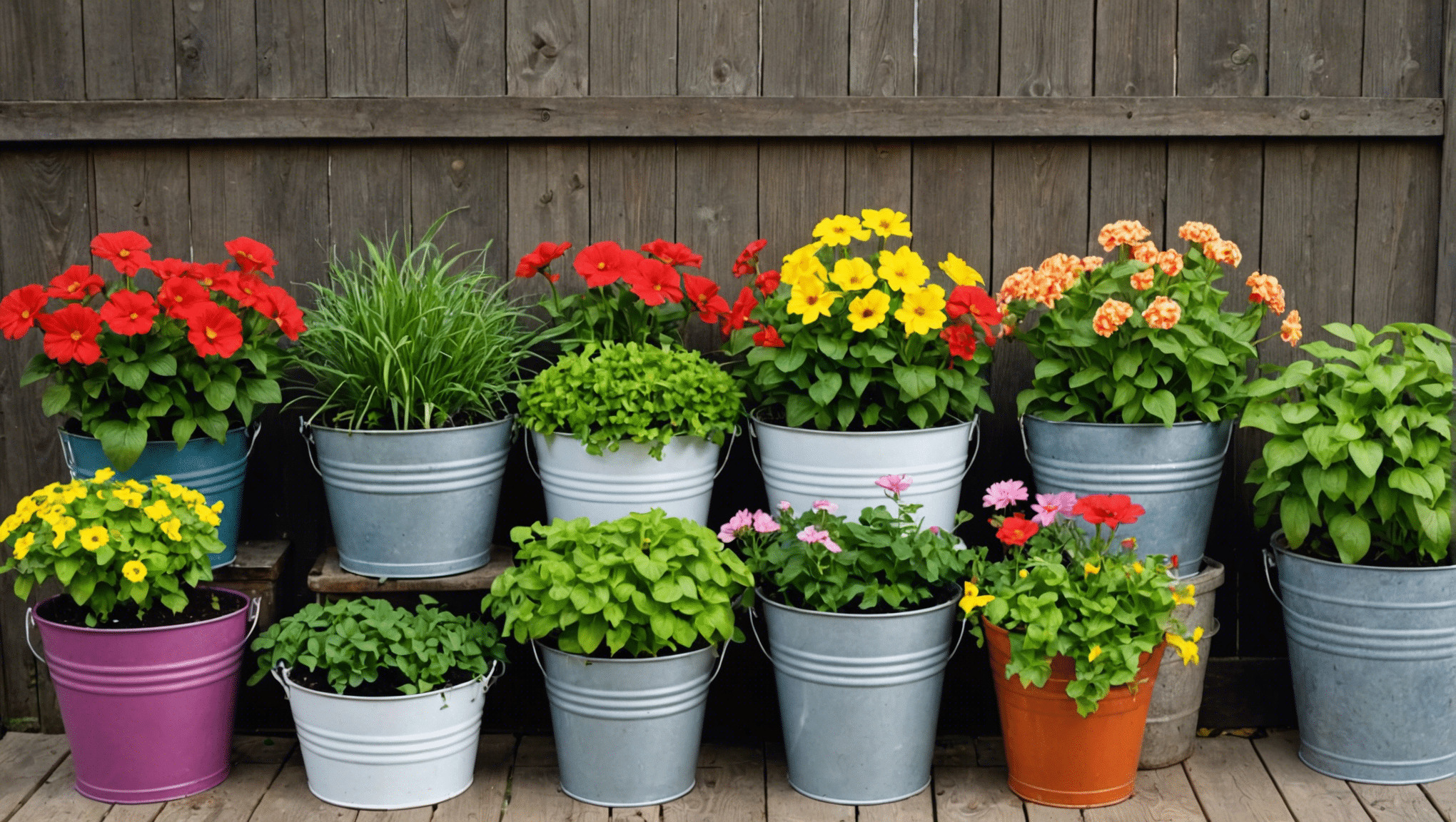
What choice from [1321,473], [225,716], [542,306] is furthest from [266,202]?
[1321,473]

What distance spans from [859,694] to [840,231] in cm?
102

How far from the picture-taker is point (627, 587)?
7.76 feet

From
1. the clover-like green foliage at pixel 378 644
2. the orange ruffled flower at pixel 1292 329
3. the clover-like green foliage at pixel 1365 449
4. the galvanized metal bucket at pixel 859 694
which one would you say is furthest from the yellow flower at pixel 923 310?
the clover-like green foliage at pixel 378 644

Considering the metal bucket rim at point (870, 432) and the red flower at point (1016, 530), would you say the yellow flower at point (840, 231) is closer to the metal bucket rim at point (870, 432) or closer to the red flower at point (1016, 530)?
the metal bucket rim at point (870, 432)

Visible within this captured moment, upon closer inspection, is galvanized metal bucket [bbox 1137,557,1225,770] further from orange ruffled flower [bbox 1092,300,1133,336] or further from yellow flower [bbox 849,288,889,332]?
yellow flower [bbox 849,288,889,332]

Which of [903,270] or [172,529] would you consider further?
[903,270]

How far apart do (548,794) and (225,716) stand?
2.39ft

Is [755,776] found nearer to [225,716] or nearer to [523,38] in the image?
[225,716]

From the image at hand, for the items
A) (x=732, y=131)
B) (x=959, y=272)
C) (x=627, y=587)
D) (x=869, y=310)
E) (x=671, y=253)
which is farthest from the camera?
(x=732, y=131)

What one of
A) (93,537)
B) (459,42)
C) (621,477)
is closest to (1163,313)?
(621,477)

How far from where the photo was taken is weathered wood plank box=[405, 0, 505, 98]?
9.63 feet

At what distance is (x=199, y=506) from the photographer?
2.56m

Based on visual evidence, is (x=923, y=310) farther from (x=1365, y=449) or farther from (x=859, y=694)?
(x=1365, y=449)

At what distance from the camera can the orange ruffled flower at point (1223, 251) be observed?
107 inches
